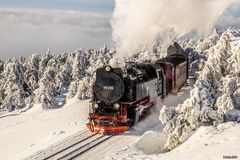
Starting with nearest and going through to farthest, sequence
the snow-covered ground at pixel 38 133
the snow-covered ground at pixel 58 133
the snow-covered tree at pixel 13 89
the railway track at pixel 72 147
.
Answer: the railway track at pixel 72 147 < the snow-covered ground at pixel 58 133 < the snow-covered ground at pixel 38 133 < the snow-covered tree at pixel 13 89

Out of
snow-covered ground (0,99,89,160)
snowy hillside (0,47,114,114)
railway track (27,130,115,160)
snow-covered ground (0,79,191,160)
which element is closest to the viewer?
railway track (27,130,115,160)

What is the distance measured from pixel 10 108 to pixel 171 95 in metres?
34.1

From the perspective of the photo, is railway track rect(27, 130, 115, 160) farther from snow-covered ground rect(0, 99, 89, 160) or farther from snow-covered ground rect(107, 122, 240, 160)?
snow-covered ground rect(107, 122, 240, 160)

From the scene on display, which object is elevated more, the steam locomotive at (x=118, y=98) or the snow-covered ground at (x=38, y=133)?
the steam locomotive at (x=118, y=98)

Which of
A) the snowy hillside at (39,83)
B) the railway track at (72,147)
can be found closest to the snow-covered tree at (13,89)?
the snowy hillside at (39,83)

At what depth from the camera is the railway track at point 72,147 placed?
21.4m

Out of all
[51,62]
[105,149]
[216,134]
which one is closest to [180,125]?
[216,134]

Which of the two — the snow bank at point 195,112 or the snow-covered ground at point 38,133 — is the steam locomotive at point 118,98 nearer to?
the snow-covered ground at point 38,133

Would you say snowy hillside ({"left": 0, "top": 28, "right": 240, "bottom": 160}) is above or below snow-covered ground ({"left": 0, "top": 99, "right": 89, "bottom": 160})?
above

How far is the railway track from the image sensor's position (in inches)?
842

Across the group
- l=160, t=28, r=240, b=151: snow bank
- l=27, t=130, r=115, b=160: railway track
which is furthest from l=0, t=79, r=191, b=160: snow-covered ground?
l=160, t=28, r=240, b=151: snow bank

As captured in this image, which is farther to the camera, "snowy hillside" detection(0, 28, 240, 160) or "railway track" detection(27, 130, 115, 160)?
"railway track" detection(27, 130, 115, 160)

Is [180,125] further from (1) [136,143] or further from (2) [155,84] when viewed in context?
(2) [155,84]

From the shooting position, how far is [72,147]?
2320 cm
